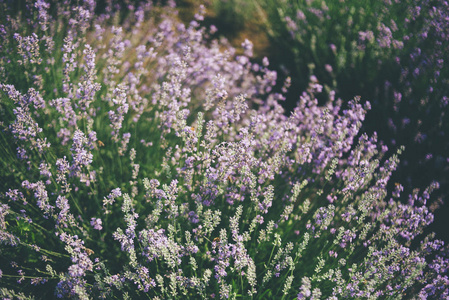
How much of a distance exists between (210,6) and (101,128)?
390cm

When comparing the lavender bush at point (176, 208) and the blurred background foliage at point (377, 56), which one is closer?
the lavender bush at point (176, 208)

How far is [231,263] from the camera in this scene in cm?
269

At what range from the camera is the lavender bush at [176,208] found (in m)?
2.17

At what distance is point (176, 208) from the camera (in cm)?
210

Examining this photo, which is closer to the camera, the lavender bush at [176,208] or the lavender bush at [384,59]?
the lavender bush at [176,208]

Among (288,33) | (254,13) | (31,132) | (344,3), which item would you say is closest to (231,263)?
(31,132)

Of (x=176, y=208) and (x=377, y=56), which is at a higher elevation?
(x=377, y=56)

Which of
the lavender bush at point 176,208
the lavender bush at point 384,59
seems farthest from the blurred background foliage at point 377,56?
the lavender bush at point 176,208

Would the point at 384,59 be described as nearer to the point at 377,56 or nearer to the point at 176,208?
the point at 377,56

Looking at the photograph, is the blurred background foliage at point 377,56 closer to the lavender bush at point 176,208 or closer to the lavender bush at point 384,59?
the lavender bush at point 384,59

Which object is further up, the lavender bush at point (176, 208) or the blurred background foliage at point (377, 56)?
the blurred background foliage at point (377, 56)

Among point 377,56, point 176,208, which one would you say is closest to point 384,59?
point 377,56

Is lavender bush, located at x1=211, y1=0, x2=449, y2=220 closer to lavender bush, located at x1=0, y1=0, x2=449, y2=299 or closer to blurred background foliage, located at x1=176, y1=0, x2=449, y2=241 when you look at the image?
blurred background foliage, located at x1=176, y1=0, x2=449, y2=241

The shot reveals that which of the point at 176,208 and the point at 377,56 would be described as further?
the point at 377,56
